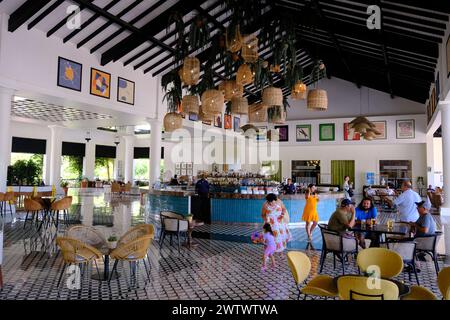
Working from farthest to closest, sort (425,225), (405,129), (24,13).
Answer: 1. (405,129)
2. (24,13)
3. (425,225)

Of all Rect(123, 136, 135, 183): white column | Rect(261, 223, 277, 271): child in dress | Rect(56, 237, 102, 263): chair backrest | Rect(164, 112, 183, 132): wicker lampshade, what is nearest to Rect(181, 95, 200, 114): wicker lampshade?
Rect(164, 112, 183, 132): wicker lampshade

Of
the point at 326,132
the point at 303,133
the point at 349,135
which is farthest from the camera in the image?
the point at 303,133

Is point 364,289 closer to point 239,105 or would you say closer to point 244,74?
point 244,74

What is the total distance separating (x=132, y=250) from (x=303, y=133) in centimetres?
1805

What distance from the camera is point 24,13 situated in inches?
324

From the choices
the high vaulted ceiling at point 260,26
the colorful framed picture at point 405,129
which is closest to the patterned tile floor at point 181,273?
the high vaulted ceiling at point 260,26

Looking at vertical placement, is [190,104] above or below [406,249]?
above

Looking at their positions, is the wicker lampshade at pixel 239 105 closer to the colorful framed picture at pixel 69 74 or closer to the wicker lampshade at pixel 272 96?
the wicker lampshade at pixel 272 96

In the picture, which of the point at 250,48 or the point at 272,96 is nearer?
A: the point at 250,48

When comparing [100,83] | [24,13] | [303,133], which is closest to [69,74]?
[100,83]

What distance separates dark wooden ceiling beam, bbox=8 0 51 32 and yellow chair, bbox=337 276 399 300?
8.66 meters

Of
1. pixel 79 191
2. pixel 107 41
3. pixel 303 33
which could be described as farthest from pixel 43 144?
pixel 303 33
